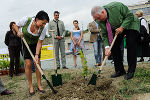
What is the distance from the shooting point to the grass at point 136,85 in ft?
10.9

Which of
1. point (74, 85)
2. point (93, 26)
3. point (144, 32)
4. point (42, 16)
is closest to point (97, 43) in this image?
point (93, 26)

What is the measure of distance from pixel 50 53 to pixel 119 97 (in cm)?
1103

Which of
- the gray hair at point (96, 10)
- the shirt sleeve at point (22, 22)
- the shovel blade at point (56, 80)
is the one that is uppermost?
the gray hair at point (96, 10)

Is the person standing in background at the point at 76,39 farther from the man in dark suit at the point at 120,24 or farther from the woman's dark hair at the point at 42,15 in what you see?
the woman's dark hair at the point at 42,15

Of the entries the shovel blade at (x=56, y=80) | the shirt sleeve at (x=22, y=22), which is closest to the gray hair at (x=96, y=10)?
the shirt sleeve at (x=22, y=22)

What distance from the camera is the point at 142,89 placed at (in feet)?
11.1

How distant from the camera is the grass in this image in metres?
3.32

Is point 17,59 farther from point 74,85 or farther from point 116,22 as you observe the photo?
point 116,22

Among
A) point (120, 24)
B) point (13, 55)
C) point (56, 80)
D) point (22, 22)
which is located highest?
point (22, 22)

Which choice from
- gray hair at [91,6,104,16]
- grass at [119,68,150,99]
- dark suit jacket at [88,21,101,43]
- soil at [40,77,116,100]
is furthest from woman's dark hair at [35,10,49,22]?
dark suit jacket at [88,21,101,43]

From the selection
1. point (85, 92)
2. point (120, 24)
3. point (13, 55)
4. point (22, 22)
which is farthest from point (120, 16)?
point (13, 55)

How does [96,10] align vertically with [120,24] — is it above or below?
above

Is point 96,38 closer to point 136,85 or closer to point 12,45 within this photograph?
point 12,45

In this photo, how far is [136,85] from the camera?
3.68 meters
